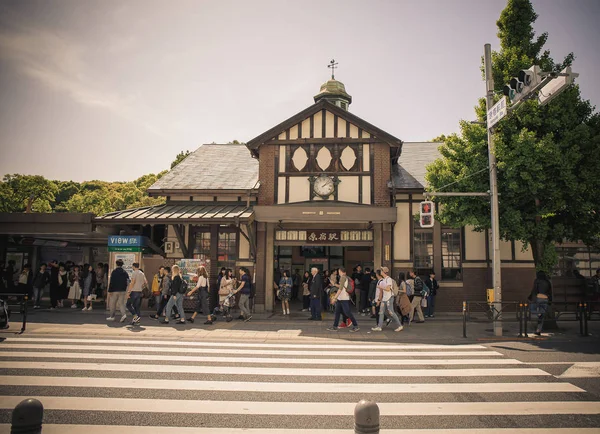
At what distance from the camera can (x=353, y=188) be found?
16.5m

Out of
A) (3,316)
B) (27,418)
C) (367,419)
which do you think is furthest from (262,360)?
(3,316)

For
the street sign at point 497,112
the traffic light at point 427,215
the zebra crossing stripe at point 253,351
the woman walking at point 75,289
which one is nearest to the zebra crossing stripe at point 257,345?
the zebra crossing stripe at point 253,351

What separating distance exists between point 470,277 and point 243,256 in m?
9.67

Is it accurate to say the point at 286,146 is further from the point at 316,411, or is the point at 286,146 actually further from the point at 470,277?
the point at 316,411

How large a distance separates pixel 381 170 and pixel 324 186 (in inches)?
97.9

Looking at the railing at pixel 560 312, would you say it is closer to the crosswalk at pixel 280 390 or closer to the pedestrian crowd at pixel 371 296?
the pedestrian crowd at pixel 371 296

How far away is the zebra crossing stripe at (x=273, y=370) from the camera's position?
24.0 feet

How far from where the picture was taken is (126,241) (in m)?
15.3

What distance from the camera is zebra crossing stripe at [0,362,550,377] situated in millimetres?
7300

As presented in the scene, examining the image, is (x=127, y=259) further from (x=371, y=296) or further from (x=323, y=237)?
(x=371, y=296)

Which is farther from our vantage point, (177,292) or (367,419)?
(177,292)

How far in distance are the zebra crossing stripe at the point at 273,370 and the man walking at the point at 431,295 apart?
7365mm

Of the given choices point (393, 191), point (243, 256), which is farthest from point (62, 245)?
point (393, 191)

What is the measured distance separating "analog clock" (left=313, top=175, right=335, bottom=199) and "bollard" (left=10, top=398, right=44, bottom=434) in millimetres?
13539
